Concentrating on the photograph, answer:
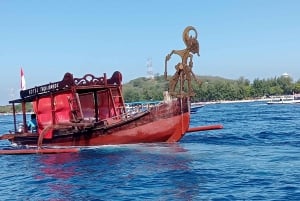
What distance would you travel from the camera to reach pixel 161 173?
16344 mm

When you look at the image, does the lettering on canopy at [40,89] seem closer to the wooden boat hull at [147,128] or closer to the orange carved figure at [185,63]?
the wooden boat hull at [147,128]

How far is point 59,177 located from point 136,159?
383 centimetres

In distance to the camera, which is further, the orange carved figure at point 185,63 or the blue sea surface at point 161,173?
the orange carved figure at point 185,63

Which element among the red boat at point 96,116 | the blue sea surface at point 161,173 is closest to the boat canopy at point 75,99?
the red boat at point 96,116

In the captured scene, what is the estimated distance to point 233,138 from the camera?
2848cm

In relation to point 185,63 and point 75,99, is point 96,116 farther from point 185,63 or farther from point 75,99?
point 185,63

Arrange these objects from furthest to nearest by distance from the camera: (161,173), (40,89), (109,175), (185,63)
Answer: (40,89) → (185,63) → (109,175) → (161,173)

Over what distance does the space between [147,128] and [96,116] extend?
18.1 feet

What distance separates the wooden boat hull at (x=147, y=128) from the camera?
24.1 m

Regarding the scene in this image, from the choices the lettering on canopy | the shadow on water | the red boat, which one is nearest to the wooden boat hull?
the red boat

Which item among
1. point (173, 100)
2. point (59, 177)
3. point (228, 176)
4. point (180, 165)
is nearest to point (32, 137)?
point (173, 100)

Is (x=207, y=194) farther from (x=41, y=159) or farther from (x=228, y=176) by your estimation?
(x=41, y=159)

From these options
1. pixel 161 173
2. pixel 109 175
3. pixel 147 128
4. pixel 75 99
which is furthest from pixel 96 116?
pixel 161 173

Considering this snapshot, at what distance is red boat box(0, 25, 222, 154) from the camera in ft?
79.2
